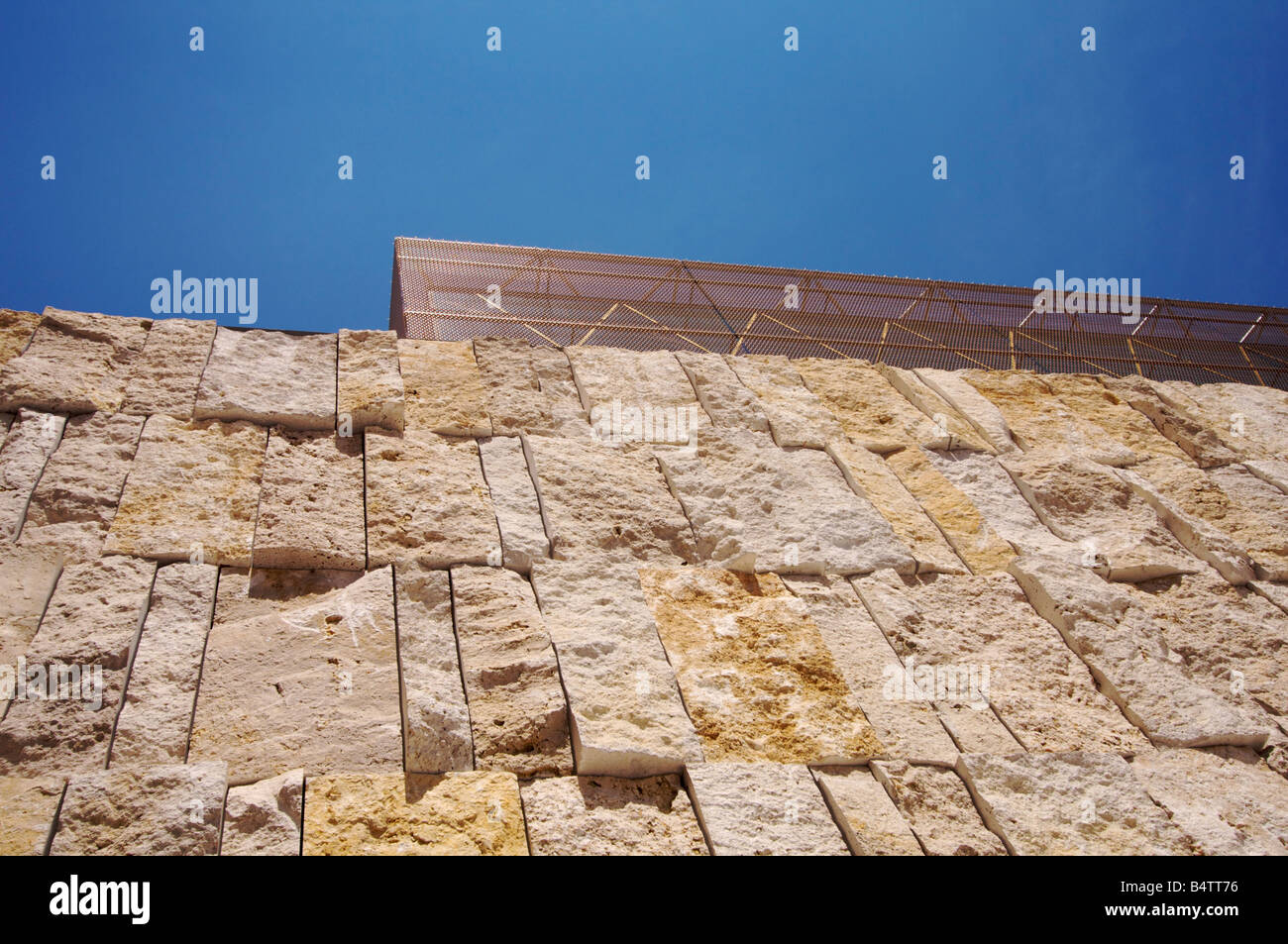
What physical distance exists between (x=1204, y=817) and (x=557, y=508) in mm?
2751

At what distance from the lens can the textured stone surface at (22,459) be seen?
397cm

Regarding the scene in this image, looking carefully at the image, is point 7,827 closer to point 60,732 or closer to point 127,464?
point 60,732

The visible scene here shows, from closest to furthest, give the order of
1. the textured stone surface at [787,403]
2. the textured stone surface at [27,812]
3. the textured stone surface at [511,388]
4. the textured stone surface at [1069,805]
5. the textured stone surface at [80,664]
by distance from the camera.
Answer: the textured stone surface at [27,812], the textured stone surface at [80,664], the textured stone surface at [1069,805], the textured stone surface at [511,388], the textured stone surface at [787,403]

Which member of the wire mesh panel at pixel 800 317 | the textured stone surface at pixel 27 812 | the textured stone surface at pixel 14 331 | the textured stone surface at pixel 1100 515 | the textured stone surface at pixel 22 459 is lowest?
the textured stone surface at pixel 27 812

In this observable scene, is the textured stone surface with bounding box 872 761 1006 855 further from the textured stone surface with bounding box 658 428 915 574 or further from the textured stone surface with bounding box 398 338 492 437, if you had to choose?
the textured stone surface with bounding box 398 338 492 437

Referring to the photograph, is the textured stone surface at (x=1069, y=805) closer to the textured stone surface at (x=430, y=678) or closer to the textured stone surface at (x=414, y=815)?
the textured stone surface at (x=414, y=815)

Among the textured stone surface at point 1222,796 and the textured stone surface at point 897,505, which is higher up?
the textured stone surface at point 897,505

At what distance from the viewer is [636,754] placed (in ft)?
11.4

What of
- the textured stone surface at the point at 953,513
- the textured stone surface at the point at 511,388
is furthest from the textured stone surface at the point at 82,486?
the textured stone surface at the point at 953,513

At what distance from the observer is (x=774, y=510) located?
15.9ft

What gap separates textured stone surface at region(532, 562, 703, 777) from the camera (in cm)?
350

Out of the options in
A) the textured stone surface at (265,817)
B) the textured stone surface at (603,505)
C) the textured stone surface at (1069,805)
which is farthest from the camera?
the textured stone surface at (603,505)

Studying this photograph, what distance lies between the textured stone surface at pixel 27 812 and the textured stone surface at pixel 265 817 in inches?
18.9
